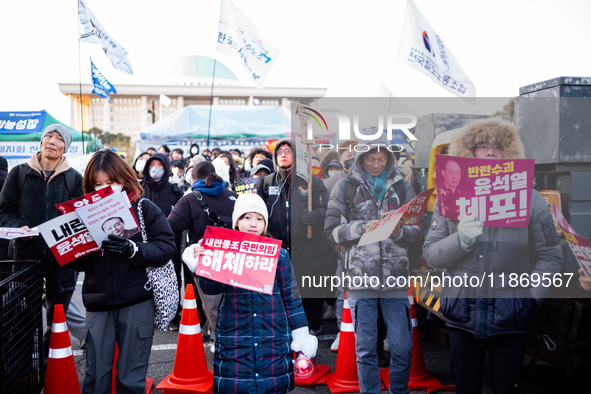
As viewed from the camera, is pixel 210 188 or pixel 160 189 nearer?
pixel 210 188

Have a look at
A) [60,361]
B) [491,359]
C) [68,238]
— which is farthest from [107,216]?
[491,359]

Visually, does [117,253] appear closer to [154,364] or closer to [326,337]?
[154,364]

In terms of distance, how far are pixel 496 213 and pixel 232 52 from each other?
7.94 m

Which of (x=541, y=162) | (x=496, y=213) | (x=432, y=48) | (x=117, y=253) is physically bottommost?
(x=117, y=253)

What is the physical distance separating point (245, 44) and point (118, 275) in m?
7.63

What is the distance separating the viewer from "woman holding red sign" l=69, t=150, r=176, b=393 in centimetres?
278

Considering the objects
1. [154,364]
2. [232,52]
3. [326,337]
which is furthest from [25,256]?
[232,52]

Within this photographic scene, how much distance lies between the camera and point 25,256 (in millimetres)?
3879

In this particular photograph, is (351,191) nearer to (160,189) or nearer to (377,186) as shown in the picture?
(377,186)

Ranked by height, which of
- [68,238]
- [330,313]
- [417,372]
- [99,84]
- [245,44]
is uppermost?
[245,44]

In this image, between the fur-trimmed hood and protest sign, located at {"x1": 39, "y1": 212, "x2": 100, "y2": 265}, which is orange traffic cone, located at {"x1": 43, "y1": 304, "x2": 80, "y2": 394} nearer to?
protest sign, located at {"x1": 39, "y1": 212, "x2": 100, "y2": 265}

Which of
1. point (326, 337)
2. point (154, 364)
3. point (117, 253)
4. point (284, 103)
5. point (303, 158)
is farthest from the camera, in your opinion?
point (284, 103)

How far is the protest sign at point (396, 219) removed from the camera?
9.62 feet

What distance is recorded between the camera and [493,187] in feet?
8.63
